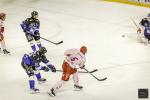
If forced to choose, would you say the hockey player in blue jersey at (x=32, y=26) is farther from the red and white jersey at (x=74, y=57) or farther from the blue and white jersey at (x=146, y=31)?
the blue and white jersey at (x=146, y=31)

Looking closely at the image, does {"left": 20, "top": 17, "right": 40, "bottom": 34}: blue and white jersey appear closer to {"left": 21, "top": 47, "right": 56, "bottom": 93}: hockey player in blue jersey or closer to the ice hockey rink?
the ice hockey rink

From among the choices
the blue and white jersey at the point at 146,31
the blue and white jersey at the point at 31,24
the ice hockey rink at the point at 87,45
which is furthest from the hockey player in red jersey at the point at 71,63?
the blue and white jersey at the point at 146,31

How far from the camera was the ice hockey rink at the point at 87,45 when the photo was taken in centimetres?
852

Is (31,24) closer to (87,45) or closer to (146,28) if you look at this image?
(87,45)

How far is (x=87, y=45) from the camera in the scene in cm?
1124

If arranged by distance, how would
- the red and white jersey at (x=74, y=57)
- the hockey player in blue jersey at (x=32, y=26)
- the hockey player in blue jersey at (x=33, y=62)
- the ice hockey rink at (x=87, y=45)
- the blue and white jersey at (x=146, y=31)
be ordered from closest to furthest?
the red and white jersey at (x=74, y=57) < the hockey player in blue jersey at (x=33, y=62) < the ice hockey rink at (x=87, y=45) < the hockey player in blue jersey at (x=32, y=26) < the blue and white jersey at (x=146, y=31)

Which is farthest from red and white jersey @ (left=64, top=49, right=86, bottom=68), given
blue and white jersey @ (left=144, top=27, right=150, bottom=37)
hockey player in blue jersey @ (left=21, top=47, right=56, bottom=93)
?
blue and white jersey @ (left=144, top=27, right=150, bottom=37)

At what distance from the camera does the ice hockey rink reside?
8.52 m

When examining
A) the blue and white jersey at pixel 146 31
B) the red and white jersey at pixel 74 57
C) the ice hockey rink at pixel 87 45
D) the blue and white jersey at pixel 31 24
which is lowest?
the ice hockey rink at pixel 87 45

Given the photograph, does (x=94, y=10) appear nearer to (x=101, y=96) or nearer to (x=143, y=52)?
(x=143, y=52)

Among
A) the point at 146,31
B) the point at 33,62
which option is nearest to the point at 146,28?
the point at 146,31

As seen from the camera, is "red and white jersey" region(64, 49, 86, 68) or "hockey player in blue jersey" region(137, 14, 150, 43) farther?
"hockey player in blue jersey" region(137, 14, 150, 43)

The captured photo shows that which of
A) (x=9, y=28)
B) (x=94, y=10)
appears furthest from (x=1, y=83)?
(x=94, y=10)

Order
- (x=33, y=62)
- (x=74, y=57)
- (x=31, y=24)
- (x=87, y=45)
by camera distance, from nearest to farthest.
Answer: (x=74, y=57) < (x=33, y=62) < (x=31, y=24) < (x=87, y=45)
